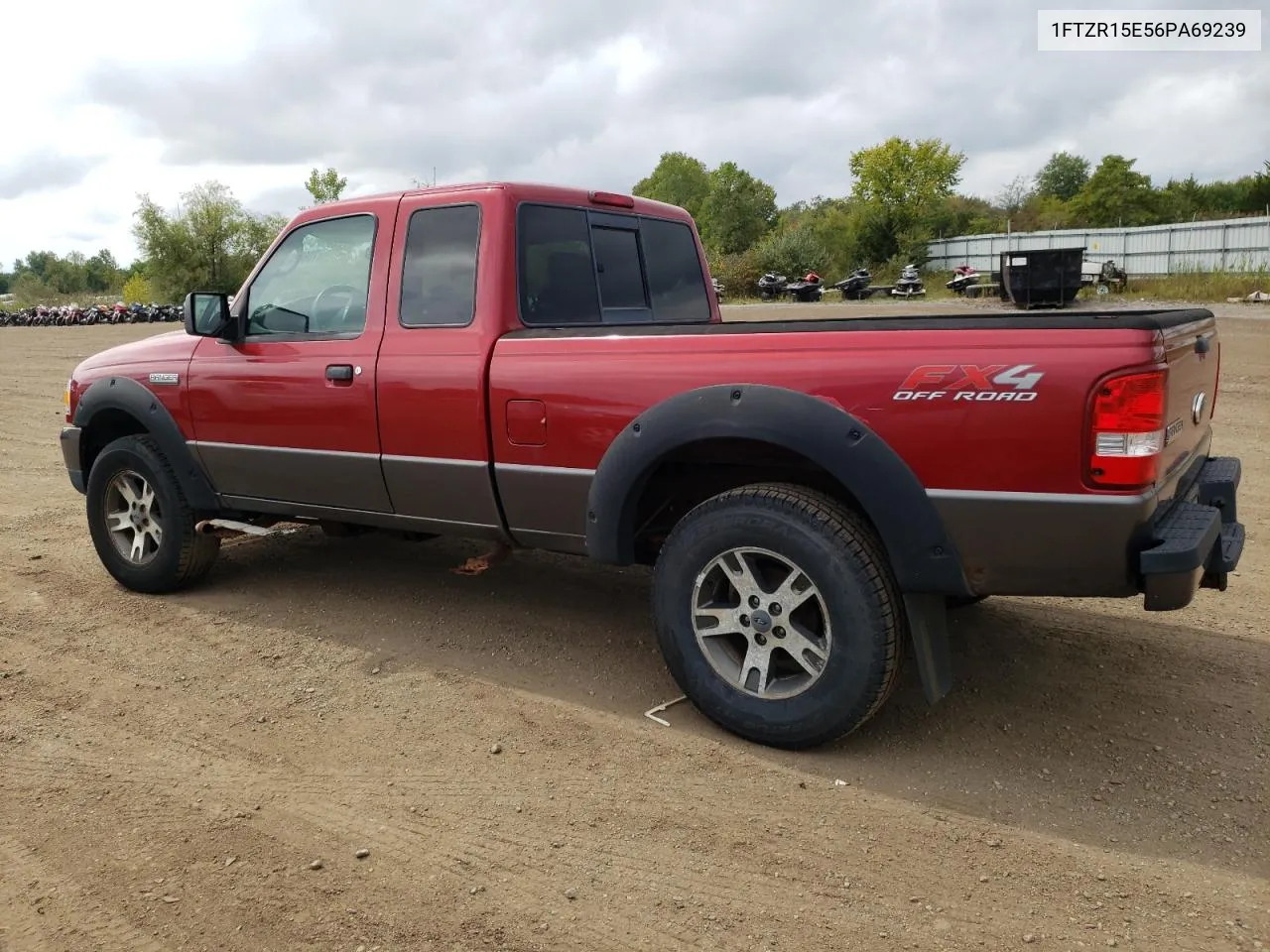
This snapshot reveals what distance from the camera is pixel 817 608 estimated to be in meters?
3.58

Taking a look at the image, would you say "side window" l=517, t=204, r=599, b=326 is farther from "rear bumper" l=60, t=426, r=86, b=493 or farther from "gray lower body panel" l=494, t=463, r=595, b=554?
"rear bumper" l=60, t=426, r=86, b=493

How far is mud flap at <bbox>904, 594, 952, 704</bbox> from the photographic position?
333cm

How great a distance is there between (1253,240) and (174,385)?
33.5m

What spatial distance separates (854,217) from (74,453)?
5080cm

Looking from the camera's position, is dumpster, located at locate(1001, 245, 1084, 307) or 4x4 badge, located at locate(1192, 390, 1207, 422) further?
dumpster, located at locate(1001, 245, 1084, 307)

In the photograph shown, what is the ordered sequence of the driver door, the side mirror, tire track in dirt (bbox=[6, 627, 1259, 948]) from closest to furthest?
tire track in dirt (bbox=[6, 627, 1259, 948]) < the driver door < the side mirror

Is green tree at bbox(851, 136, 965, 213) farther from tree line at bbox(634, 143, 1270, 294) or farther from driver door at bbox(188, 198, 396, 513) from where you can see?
driver door at bbox(188, 198, 396, 513)

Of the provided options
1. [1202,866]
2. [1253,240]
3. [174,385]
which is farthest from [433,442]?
[1253,240]

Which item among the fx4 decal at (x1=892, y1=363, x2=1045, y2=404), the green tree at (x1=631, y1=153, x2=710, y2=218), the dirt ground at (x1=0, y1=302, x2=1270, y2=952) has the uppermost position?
the green tree at (x1=631, y1=153, x2=710, y2=218)

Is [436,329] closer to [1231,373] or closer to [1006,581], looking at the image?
[1006,581]

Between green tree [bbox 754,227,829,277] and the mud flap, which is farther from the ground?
green tree [bbox 754,227,829,277]

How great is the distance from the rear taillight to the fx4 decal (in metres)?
0.19

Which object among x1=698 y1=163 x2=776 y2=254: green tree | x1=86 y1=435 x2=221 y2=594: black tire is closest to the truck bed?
x1=86 y1=435 x2=221 y2=594: black tire

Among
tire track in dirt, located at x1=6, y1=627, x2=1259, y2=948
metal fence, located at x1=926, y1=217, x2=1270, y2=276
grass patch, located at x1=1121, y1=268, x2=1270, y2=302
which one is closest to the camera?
tire track in dirt, located at x1=6, y1=627, x2=1259, y2=948
